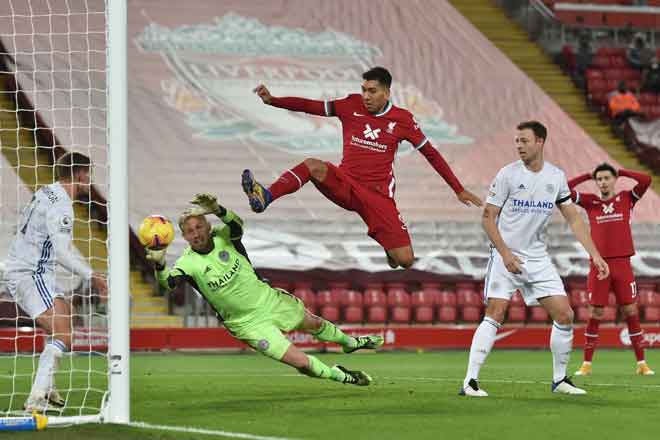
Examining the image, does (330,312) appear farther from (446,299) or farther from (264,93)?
(264,93)

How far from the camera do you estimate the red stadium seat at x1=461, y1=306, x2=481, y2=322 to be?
2120 centimetres

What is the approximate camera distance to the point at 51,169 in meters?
19.8

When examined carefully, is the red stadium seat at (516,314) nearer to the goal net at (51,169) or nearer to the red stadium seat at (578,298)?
the red stadium seat at (578,298)

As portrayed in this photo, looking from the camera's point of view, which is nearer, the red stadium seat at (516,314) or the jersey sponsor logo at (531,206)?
the jersey sponsor logo at (531,206)

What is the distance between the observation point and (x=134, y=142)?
76.0 feet

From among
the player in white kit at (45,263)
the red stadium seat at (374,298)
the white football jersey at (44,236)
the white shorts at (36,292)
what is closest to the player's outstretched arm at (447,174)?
the player in white kit at (45,263)

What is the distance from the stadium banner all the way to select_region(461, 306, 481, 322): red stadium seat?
3.94 feet

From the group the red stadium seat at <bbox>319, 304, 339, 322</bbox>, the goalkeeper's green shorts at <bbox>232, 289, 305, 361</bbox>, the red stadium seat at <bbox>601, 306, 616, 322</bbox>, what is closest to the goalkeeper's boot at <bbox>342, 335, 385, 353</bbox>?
the goalkeeper's green shorts at <bbox>232, 289, 305, 361</bbox>

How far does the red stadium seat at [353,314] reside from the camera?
20.5 meters

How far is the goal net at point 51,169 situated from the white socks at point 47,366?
24 cm

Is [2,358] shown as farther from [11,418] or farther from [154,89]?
[154,89]

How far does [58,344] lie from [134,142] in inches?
584

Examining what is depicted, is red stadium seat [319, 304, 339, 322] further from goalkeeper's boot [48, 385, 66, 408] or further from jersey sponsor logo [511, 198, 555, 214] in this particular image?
goalkeeper's boot [48, 385, 66, 408]

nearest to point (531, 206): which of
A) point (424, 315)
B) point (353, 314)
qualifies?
point (353, 314)
